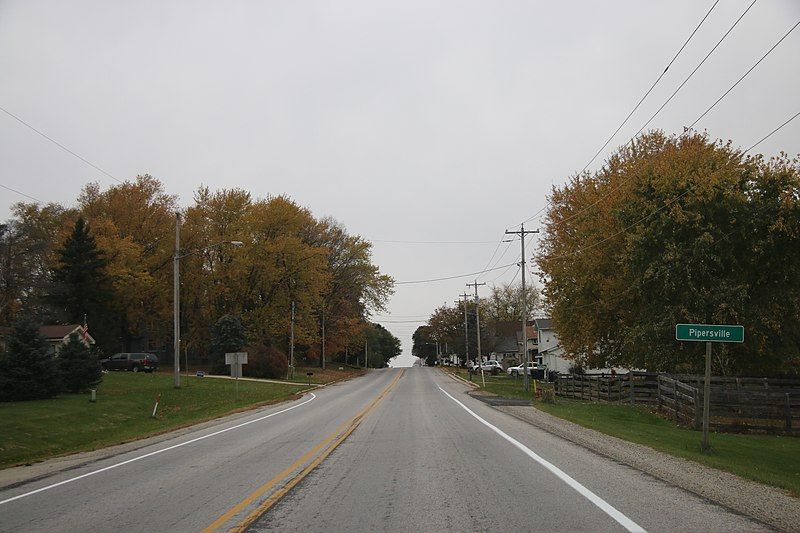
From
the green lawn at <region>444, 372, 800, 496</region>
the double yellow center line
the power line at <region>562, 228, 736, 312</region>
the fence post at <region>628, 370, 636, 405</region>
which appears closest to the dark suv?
the power line at <region>562, 228, 736, 312</region>

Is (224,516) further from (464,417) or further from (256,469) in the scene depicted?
(464,417)

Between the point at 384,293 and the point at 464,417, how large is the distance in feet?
195

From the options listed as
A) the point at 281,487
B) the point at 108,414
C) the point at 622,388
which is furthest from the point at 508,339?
the point at 281,487

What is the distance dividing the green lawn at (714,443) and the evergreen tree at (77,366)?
1987 centimetres

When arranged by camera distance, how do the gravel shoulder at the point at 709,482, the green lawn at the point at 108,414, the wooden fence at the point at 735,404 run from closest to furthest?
the gravel shoulder at the point at 709,482, the green lawn at the point at 108,414, the wooden fence at the point at 735,404

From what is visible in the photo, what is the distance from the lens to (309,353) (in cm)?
8088

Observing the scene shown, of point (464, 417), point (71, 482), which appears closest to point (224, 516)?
point (71, 482)

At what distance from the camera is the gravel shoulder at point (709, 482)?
25.0 ft

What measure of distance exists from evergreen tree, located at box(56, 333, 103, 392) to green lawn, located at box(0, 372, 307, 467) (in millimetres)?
766

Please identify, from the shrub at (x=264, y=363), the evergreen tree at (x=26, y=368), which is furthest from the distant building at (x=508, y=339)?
the evergreen tree at (x=26, y=368)

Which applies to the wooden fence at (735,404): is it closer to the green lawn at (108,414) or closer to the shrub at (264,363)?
the green lawn at (108,414)

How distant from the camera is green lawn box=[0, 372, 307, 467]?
703 inches

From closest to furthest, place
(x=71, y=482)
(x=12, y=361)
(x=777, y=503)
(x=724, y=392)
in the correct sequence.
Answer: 1. (x=777, y=503)
2. (x=71, y=482)
3. (x=724, y=392)
4. (x=12, y=361)

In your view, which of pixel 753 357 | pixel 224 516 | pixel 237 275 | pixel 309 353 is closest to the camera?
pixel 224 516
